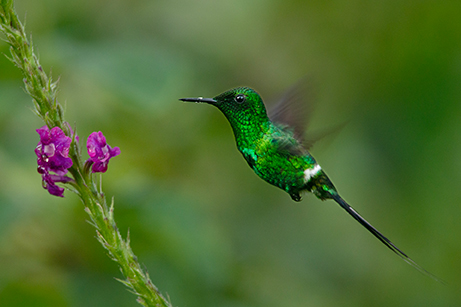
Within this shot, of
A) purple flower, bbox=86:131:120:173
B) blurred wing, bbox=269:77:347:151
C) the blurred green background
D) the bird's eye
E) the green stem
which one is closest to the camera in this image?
the green stem

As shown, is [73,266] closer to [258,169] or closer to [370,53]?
[258,169]

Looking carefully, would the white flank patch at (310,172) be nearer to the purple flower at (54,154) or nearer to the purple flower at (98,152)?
the purple flower at (98,152)

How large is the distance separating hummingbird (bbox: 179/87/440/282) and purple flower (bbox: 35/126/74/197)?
678 millimetres

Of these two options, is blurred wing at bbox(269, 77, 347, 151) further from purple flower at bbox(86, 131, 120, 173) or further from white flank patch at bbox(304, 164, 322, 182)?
purple flower at bbox(86, 131, 120, 173)

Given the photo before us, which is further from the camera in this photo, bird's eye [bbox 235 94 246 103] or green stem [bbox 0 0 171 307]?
→ bird's eye [bbox 235 94 246 103]

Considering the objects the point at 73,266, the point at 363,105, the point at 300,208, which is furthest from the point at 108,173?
the point at 363,105

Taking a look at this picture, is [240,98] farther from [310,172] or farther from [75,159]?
[75,159]

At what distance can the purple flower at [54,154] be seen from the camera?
1.25m

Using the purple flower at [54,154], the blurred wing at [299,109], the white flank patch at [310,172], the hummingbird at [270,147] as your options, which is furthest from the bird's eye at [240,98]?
the purple flower at [54,154]

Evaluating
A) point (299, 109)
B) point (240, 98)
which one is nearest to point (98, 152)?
point (240, 98)

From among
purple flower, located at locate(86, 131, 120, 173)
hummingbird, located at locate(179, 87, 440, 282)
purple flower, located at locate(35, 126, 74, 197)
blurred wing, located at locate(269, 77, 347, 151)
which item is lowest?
purple flower, located at locate(35, 126, 74, 197)

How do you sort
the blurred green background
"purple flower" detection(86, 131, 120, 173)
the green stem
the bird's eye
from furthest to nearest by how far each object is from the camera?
the blurred green background < the bird's eye < "purple flower" detection(86, 131, 120, 173) < the green stem

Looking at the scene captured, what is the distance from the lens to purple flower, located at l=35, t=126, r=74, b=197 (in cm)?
125

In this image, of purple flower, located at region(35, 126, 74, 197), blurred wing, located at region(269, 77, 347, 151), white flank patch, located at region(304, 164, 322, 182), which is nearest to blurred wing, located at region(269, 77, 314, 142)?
blurred wing, located at region(269, 77, 347, 151)
